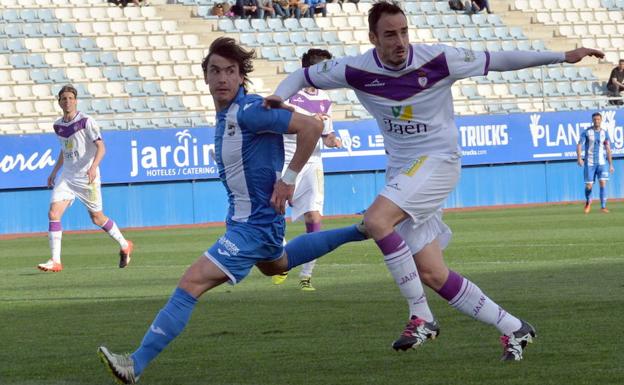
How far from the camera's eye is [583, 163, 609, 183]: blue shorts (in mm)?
30891

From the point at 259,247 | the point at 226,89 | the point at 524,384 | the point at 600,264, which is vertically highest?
the point at 226,89

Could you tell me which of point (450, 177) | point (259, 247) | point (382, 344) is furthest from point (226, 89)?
point (382, 344)

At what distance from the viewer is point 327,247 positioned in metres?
8.12

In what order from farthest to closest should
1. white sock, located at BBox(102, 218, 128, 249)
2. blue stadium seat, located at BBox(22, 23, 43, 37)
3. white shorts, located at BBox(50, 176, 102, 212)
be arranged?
blue stadium seat, located at BBox(22, 23, 43, 37) < white shorts, located at BBox(50, 176, 102, 212) < white sock, located at BBox(102, 218, 128, 249)

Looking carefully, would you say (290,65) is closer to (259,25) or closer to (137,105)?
(259,25)

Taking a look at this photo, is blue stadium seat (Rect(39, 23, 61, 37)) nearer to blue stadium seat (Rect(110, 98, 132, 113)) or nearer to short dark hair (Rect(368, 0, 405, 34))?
blue stadium seat (Rect(110, 98, 132, 113))

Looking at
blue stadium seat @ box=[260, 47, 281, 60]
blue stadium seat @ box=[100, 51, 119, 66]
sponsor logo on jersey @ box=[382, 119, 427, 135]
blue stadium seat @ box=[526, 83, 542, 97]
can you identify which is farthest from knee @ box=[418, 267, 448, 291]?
blue stadium seat @ box=[526, 83, 542, 97]

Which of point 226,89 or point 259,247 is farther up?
point 226,89

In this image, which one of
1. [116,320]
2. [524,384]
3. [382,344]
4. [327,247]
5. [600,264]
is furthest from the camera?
[600,264]

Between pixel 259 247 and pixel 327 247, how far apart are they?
0.66m

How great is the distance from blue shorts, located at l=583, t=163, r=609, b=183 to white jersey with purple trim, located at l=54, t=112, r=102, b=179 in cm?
1551

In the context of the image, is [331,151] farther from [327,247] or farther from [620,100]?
[327,247]

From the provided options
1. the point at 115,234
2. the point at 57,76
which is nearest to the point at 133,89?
the point at 57,76

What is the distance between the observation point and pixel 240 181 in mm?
7629
